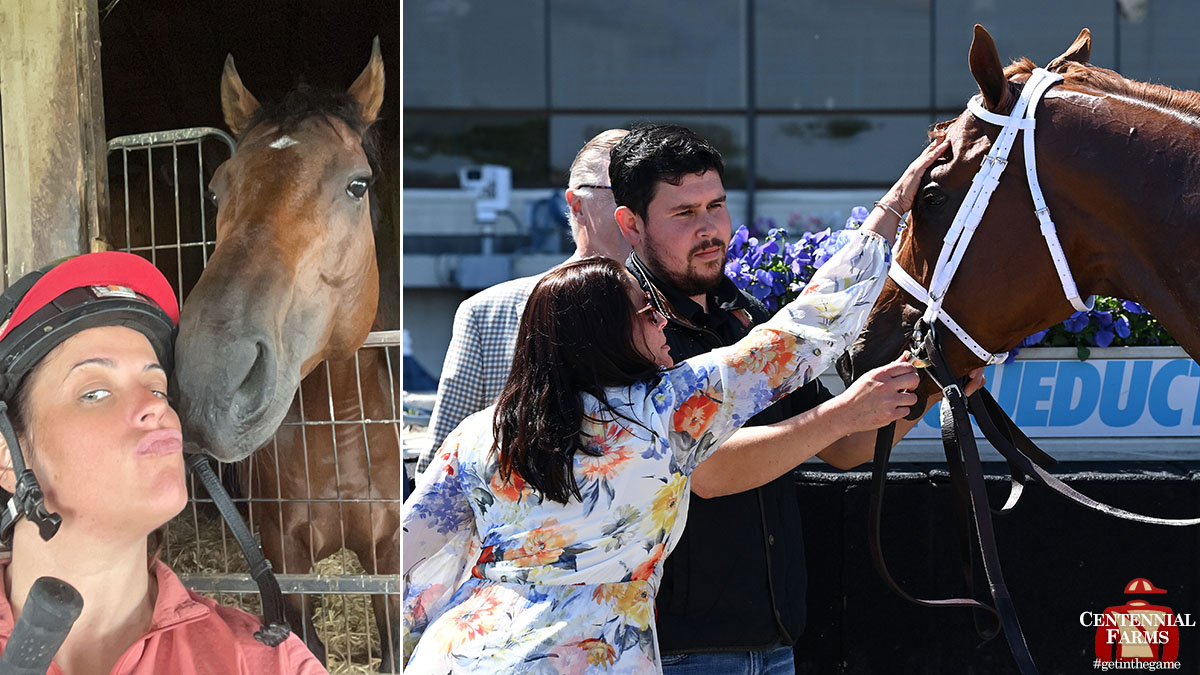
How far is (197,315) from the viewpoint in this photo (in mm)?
1760

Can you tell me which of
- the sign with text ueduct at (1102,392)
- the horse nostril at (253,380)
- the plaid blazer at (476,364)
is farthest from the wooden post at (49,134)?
the sign with text ueduct at (1102,392)

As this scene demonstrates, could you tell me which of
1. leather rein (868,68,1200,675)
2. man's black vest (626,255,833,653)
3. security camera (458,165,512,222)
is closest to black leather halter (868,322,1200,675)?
leather rein (868,68,1200,675)

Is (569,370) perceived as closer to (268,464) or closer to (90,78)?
(268,464)

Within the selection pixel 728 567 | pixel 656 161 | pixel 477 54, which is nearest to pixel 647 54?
pixel 477 54

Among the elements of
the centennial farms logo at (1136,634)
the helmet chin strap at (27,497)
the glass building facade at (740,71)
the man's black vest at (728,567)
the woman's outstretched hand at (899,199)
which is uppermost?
the glass building facade at (740,71)

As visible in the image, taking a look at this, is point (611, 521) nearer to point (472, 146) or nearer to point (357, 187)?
point (357, 187)

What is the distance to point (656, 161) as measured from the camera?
211 cm

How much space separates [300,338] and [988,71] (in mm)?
1277

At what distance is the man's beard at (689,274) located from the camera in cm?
212

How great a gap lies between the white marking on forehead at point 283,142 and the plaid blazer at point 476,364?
1.07m

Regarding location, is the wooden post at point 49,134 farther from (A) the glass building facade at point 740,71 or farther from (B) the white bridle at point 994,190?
(A) the glass building facade at point 740,71

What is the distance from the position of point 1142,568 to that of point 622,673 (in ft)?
6.58

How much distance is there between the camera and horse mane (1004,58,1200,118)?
6.15 ft

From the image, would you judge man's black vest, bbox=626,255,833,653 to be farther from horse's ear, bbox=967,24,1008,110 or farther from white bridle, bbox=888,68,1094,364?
horse's ear, bbox=967,24,1008,110
